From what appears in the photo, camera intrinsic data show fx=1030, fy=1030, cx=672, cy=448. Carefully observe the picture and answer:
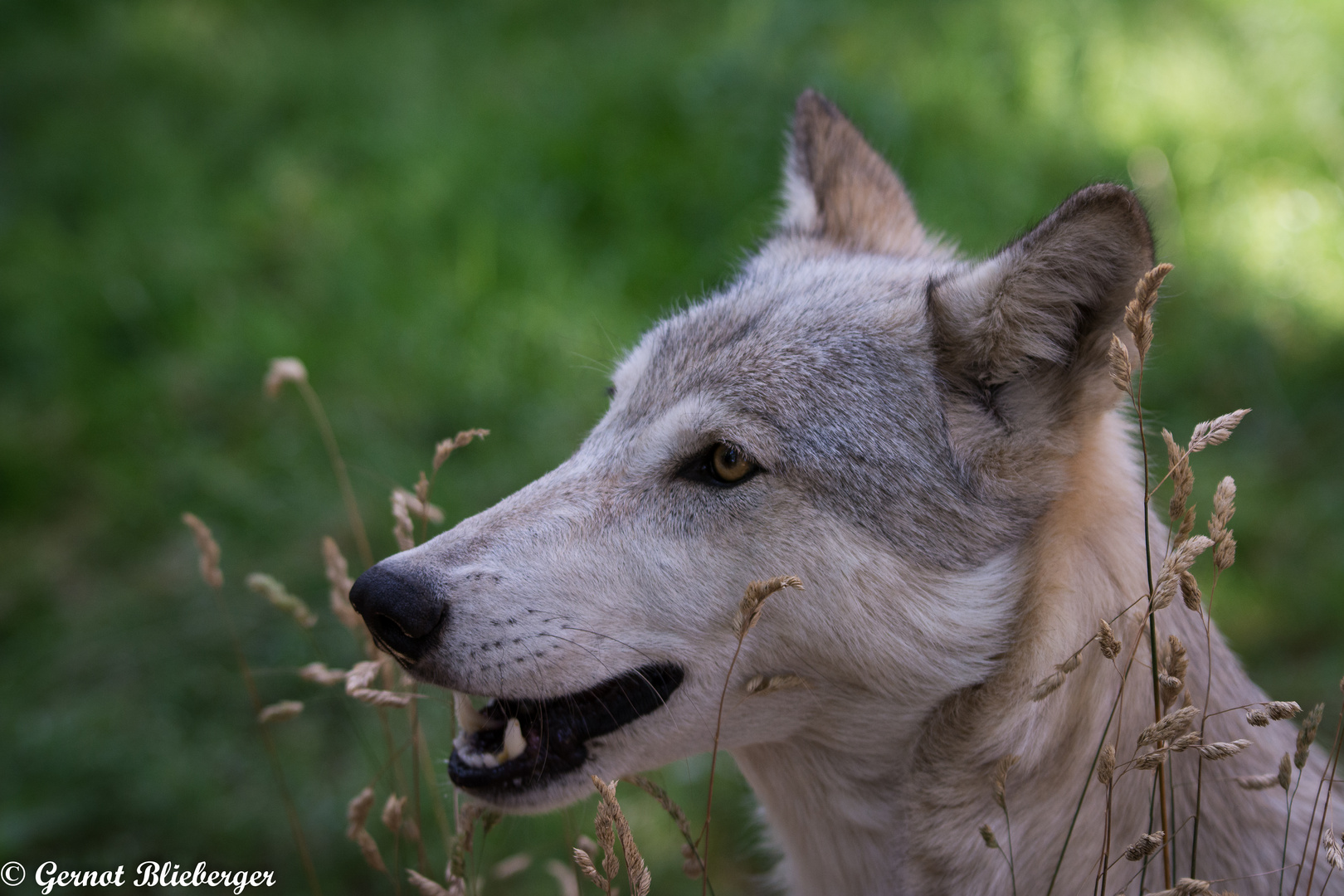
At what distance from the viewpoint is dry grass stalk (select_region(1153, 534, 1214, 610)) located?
176 cm

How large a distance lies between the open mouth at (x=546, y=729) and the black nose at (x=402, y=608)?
230mm

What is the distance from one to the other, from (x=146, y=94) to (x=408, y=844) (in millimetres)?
6712

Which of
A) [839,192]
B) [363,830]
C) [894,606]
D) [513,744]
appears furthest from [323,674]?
[839,192]

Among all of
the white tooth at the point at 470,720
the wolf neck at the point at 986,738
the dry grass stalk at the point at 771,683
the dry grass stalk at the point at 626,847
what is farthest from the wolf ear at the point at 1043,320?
the white tooth at the point at 470,720

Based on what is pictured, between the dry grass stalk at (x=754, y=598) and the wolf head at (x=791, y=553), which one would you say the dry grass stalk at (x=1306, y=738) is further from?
the dry grass stalk at (x=754, y=598)

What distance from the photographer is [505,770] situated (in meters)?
2.23

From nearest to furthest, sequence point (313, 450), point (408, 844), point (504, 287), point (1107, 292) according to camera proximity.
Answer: point (1107, 292), point (408, 844), point (313, 450), point (504, 287)

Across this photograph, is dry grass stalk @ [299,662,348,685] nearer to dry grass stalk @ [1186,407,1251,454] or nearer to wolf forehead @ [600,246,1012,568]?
wolf forehead @ [600,246,1012,568]

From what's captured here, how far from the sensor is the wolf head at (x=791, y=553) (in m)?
2.15

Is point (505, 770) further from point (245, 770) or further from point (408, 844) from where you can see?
point (245, 770)

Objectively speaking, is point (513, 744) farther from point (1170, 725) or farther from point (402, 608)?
point (1170, 725)

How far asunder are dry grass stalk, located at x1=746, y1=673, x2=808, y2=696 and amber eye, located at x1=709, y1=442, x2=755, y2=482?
0.45m

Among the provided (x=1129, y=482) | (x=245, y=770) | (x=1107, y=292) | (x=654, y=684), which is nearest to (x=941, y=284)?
(x=1107, y=292)

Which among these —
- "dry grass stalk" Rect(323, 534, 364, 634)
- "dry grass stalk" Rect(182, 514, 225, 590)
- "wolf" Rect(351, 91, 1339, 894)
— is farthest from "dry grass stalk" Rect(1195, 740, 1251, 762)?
"dry grass stalk" Rect(182, 514, 225, 590)
